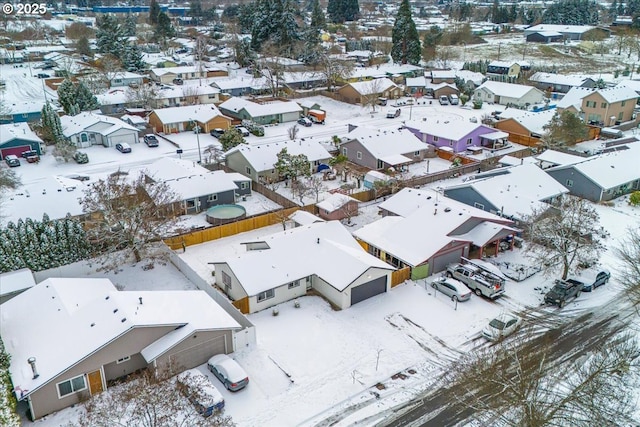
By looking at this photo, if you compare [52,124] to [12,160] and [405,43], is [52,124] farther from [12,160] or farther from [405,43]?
[405,43]

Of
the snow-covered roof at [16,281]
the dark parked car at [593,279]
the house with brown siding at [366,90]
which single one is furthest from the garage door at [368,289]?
the house with brown siding at [366,90]

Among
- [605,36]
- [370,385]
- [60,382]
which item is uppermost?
[605,36]

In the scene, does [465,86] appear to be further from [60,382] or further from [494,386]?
[60,382]

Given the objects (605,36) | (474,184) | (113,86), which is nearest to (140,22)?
(113,86)

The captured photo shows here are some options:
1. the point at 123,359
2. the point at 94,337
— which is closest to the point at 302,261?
the point at 123,359

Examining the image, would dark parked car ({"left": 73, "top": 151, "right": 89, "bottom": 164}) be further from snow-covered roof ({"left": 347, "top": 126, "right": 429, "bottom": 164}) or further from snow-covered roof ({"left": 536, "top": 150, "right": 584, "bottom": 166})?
snow-covered roof ({"left": 536, "top": 150, "right": 584, "bottom": 166})
